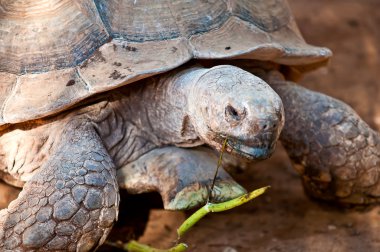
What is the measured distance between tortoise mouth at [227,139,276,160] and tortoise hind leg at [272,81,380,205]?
1003 millimetres

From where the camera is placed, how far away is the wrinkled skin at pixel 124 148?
10.6 ft

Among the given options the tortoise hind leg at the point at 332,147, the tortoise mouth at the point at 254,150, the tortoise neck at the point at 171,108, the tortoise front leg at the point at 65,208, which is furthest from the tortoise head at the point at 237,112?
the tortoise hind leg at the point at 332,147

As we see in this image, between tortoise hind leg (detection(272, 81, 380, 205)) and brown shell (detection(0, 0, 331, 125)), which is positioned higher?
brown shell (detection(0, 0, 331, 125))

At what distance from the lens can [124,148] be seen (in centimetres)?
381

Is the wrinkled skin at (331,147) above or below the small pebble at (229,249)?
above

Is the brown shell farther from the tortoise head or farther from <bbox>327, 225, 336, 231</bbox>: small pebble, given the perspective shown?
<bbox>327, 225, 336, 231</bbox>: small pebble

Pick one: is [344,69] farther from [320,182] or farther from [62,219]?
[62,219]

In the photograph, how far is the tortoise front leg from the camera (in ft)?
10.7

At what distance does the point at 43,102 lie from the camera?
3.49 m

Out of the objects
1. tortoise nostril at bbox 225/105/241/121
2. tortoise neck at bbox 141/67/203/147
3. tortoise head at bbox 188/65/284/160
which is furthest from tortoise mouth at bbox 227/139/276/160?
tortoise neck at bbox 141/67/203/147

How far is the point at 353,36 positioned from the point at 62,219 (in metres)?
4.63

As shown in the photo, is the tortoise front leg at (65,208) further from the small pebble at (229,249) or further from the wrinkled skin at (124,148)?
the small pebble at (229,249)

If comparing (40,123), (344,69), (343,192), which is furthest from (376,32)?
(40,123)

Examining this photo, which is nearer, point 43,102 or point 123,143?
point 43,102
